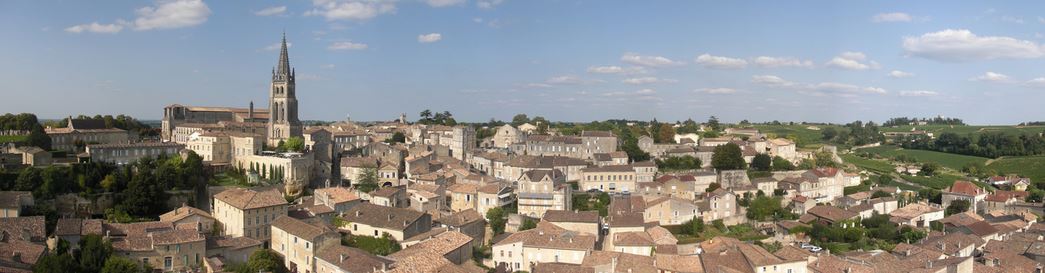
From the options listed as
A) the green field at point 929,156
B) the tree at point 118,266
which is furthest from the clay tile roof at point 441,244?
the green field at point 929,156

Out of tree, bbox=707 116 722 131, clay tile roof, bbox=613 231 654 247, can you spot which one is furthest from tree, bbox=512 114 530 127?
clay tile roof, bbox=613 231 654 247

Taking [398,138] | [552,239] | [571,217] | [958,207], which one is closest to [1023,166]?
[958,207]

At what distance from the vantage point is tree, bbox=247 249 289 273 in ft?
95.4

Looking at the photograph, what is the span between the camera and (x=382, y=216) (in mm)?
34938

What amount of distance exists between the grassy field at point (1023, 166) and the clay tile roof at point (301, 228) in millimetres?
65652

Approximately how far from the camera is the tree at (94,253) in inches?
1056

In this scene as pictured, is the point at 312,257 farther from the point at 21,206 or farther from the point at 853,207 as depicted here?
the point at 853,207

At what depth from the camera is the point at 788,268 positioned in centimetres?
3212

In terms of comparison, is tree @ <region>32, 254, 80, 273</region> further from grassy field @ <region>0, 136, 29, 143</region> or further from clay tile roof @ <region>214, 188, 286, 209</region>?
grassy field @ <region>0, 136, 29, 143</region>

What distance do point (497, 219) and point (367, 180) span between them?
10584 millimetres

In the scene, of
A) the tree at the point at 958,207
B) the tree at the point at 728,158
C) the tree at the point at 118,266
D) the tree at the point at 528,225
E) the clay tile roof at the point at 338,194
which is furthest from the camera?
the tree at the point at 728,158

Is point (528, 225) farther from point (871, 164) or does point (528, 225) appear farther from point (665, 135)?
point (871, 164)

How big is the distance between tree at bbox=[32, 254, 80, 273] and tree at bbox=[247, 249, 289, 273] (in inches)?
243

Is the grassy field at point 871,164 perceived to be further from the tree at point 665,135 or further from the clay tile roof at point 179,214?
the clay tile roof at point 179,214
